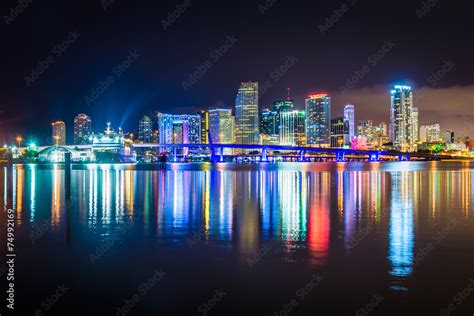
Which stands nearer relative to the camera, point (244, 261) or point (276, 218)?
point (244, 261)

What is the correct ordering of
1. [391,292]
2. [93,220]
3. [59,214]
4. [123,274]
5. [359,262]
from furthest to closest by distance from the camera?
[59,214], [93,220], [359,262], [123,274], [391,292]

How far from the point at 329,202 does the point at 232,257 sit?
14.6m

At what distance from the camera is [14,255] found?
1307 cm

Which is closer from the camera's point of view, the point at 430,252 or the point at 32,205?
the point at 430,252

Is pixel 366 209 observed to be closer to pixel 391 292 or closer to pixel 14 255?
pixel 391 292

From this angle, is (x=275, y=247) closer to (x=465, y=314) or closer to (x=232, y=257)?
(x=232, y=257)

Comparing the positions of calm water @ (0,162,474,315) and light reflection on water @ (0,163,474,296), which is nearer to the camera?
calm water @ (0,162,474,315)

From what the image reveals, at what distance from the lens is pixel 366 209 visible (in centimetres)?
2323

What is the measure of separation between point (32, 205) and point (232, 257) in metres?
16.6

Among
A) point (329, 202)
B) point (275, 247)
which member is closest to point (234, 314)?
point (275, 247)

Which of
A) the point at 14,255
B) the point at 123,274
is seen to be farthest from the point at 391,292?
the point at 14,255

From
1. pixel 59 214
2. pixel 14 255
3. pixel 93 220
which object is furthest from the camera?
pixel 59 214

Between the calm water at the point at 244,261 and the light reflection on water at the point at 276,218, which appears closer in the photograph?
the calm water at the point at 244,261

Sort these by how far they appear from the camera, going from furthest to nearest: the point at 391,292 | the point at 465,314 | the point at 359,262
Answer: the point at 359,262 → the point at 391,292 → the point at 465,314
